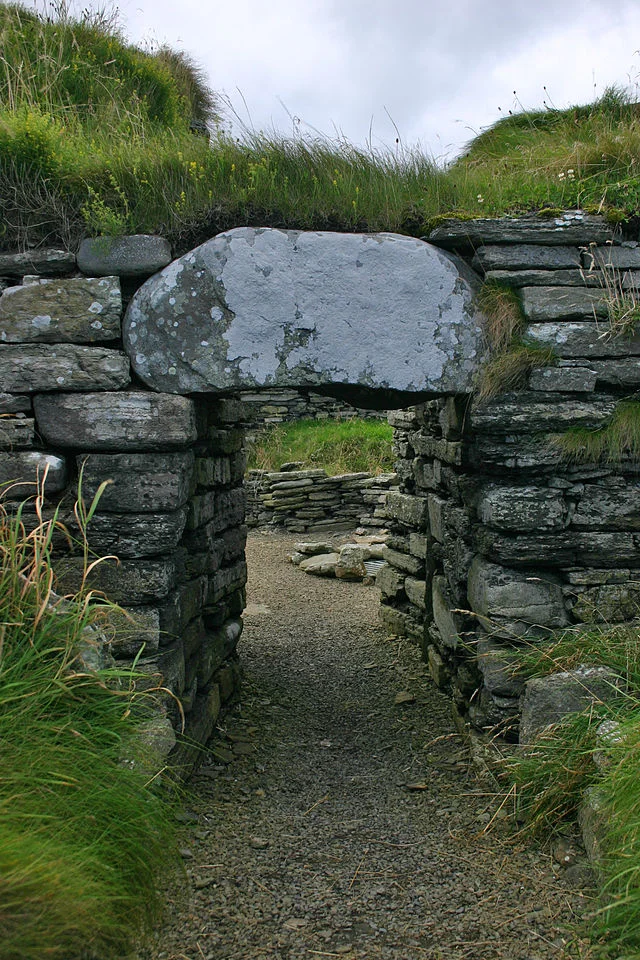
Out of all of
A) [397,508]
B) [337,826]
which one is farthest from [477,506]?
[397,508]

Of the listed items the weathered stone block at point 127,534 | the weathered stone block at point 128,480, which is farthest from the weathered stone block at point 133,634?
the weathered stone block at point 128,480

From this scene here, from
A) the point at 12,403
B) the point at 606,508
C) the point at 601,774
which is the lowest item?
the point at 601,774

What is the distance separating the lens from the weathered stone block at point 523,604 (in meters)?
3.56

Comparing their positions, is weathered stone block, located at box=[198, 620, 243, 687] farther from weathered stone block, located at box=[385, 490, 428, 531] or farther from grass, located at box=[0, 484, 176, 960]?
weathered stone block, located at box=[385, 490, 428, 531]

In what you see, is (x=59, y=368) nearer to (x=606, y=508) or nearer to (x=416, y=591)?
(x=606, y=508)

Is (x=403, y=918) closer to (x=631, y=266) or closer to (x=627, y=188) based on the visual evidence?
(x=631, y=266)

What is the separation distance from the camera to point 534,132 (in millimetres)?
5047

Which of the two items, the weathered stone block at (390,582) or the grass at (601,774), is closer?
the grass at (601,774)

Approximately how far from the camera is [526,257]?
3547 mm

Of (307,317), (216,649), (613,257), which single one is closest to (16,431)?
(307,317)

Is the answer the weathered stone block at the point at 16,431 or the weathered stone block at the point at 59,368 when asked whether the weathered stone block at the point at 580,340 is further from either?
the weathered stone block at the point at 16,431

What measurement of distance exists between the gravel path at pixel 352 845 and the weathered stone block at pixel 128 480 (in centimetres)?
143

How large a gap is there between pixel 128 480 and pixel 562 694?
83.5 inches

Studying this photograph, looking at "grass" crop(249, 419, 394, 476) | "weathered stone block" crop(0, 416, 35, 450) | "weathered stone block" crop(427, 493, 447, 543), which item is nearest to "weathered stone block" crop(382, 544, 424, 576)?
"weathered stone block" crop(427, 493, 447, 543)
